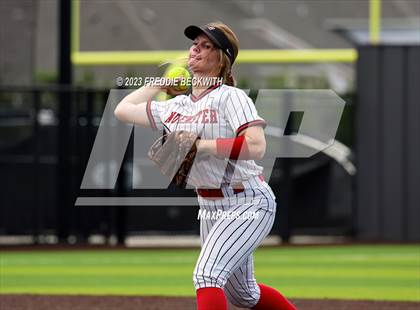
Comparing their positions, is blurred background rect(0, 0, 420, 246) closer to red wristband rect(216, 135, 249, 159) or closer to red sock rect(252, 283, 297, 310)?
red sock rect(252, 283, 297, 310)

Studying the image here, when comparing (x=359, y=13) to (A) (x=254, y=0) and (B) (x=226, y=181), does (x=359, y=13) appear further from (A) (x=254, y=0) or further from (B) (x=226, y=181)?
(B) (x=226, y=181)

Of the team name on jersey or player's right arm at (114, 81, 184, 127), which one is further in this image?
player's right arm at (114, 81, 184, 127)

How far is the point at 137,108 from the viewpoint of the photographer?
18.2 ft

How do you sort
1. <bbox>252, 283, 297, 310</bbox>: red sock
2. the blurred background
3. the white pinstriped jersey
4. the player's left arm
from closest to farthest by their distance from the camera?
the player's left arm < the white pinstriped jersey < <bbox>252, 283, 297, 310</bbox>: red sock < the blurred background

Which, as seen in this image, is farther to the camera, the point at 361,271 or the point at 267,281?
the point at 361,271

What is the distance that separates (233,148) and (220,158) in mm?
154

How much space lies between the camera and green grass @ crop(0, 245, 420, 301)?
9.67 metres

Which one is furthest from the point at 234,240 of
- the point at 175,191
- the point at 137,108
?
the point at 175,191

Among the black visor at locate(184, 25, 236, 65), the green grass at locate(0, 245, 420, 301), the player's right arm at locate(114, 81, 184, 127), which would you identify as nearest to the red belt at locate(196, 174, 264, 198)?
the player's right arm at locate(114, 81, 184, 127)

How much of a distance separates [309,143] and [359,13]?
5.12 meters

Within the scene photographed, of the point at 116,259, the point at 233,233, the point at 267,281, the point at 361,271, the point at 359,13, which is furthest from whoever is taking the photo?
the point at 359,13

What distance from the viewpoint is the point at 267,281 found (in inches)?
405

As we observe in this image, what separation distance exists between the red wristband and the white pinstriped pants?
0.28 metres

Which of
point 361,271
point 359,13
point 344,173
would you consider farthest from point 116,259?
point 359,13
